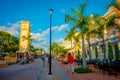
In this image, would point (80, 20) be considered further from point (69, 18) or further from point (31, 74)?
point (31, 74)

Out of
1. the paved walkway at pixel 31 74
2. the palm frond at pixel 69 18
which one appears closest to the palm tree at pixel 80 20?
the palm frond at pixel 69 18

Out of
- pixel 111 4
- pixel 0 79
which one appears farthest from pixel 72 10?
pixel 0 79

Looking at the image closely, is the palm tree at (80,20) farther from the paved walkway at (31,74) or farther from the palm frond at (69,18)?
the paved walkway at (31,74)

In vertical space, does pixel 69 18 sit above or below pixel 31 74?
above

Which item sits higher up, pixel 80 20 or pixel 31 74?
pixel 80 20

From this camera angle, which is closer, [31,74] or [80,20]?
[31,74]

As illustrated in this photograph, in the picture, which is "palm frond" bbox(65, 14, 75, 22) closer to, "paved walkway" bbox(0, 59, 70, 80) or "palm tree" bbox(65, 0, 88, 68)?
"palm tree" bbox(65, 0, 88, 68)

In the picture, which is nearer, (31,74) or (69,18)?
(31,74)

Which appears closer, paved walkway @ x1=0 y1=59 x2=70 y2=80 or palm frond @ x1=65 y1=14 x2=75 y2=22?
paved walkway @ x1=0 y1=59 x2=70 y2=80

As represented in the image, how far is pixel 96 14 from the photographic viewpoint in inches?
930

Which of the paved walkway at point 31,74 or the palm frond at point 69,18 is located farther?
the palm frond at point 69,18

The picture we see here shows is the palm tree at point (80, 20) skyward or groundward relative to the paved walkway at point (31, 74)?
skyward

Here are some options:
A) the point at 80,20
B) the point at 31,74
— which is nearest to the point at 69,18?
the point at 80,20

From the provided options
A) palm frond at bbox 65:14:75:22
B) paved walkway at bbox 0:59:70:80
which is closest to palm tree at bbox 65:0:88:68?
palm frond at bbox 65:14:75:22
